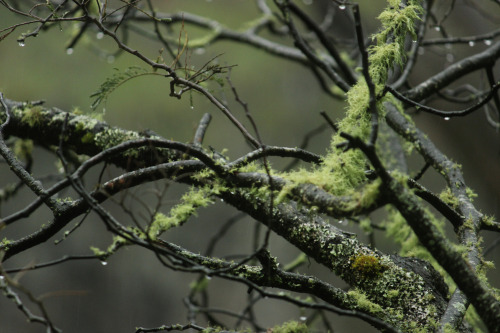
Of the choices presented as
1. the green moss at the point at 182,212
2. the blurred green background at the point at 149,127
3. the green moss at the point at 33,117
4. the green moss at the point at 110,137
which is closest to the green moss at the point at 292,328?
the green moss at the point at 182,212

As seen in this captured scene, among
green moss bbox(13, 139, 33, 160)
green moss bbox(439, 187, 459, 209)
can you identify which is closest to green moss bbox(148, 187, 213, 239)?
green moss bbox(439, 187, 459, 209)

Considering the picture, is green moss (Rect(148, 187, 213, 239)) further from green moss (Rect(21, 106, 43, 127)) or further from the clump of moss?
green moss (Rect(21, 106, 43, 127))

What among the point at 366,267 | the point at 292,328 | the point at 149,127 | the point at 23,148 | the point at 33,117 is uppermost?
the point at 149,127

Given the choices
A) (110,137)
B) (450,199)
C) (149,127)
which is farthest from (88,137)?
(149,127)

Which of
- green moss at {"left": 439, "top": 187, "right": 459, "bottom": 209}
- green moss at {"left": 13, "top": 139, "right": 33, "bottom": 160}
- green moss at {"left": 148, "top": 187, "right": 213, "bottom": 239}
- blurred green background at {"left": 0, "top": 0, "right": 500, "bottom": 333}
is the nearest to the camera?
green moss at {"left": 148, "top": 187, "right": 213, "bottom": 239}

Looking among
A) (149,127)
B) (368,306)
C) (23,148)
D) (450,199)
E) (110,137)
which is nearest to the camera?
(368,306)

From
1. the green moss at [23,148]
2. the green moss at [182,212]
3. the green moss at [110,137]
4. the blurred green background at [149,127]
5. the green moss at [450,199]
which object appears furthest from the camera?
the blurred green background at [149,127]

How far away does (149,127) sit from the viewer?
406 centimetres

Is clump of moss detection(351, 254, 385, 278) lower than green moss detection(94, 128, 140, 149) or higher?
lower

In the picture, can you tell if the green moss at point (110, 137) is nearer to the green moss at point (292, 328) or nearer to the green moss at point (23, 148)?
the green moss at point (23, 148)

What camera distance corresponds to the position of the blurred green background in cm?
396

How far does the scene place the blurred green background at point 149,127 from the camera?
3959mm

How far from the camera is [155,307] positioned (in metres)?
4.33

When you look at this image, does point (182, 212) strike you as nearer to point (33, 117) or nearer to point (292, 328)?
point (292, 328)
